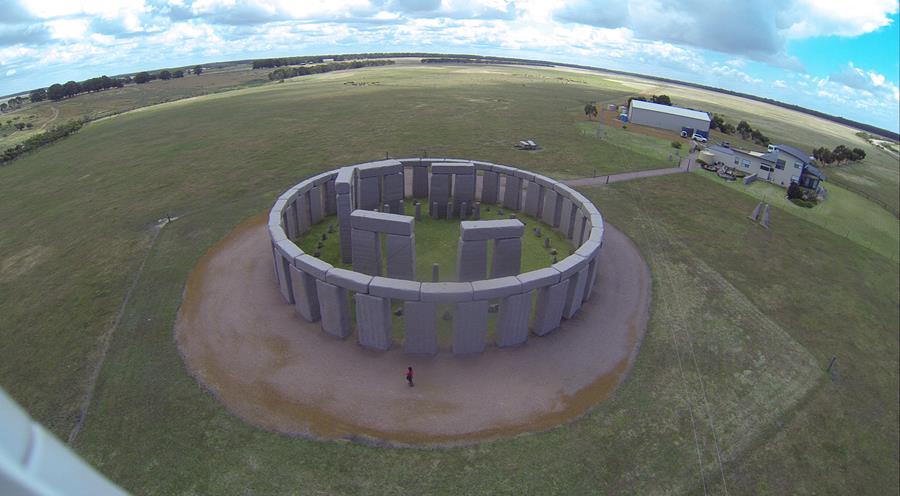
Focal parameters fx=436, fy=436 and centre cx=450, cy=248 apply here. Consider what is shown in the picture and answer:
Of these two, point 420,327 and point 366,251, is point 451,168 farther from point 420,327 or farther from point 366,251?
point 420,327

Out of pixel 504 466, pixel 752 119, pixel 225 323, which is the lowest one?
pixel 504 466

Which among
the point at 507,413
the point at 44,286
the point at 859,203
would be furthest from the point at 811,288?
the point at 44,286

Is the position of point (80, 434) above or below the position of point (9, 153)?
below

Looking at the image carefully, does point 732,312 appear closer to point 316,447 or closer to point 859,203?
point 316,447

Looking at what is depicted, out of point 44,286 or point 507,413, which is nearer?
point 507,413

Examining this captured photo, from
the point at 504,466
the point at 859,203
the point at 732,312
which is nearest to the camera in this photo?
the point at 504,466

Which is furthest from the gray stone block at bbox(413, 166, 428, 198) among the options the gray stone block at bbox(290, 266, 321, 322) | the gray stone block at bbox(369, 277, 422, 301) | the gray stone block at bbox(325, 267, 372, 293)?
the gray stone block at bbox(369, 277, 422, 301)

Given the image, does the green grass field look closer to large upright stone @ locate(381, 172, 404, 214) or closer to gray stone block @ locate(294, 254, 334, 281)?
gray stone block @ locate(294, 254, 334, 281)
